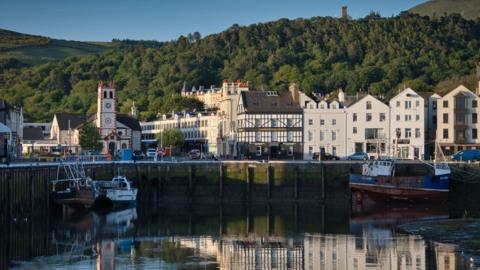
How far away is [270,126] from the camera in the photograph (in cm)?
10362

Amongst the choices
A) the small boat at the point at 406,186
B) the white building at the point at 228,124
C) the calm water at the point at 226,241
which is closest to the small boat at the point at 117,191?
the calm water at the point at 226,241

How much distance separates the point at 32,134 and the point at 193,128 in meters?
24.0

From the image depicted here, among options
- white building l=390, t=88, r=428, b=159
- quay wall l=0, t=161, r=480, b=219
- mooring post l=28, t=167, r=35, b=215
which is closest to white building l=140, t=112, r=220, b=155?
white building l=390, t=88, r=428, b=159

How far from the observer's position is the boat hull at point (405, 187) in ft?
251

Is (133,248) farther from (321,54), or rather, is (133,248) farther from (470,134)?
(321,54)

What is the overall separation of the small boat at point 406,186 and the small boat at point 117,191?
17621 mm

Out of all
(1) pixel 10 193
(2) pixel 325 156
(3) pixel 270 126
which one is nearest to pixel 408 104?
(2) pixel 325 156

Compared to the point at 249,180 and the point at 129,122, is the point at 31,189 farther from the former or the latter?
the point at 129,122

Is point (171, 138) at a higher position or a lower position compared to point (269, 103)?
lower

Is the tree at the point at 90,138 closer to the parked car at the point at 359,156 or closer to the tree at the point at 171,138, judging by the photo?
the tree at the point at 171,138

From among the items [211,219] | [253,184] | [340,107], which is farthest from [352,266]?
[340,107]

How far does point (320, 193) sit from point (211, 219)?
50.4 feet

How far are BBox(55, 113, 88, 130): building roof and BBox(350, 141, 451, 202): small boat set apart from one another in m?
57.7

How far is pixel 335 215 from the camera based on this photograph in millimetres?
68625
